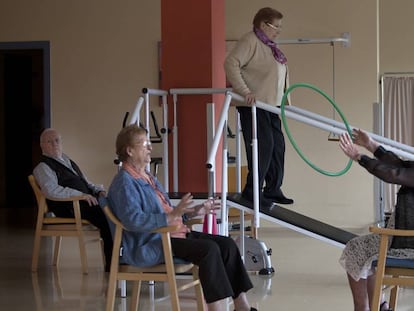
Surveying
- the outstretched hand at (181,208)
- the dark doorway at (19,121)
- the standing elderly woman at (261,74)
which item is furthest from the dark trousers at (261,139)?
the dark doorway at (19,121)

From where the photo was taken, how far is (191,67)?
19.5ft

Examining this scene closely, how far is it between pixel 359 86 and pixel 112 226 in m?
5.51

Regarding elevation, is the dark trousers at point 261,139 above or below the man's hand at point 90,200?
above

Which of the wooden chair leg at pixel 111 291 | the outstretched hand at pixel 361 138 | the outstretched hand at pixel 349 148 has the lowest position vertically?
the wooden chair leg at pixel 111 291

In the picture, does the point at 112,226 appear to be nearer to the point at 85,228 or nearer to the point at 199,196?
the point at 199,196

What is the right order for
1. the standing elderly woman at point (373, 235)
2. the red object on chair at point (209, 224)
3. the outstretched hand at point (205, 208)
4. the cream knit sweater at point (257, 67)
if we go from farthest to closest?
the cream knit sweater at point (257, 67) < the red object on chair at point (209, 224) < the outstretched hand at point (205, 208) < the standing elderly woman at point (373, 235)

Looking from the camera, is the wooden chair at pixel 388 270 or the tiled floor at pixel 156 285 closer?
the wooden chair at pixel 388 270

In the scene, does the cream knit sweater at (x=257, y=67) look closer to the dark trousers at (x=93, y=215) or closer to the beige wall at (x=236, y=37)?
the dark trousers at (x=93, y=215)

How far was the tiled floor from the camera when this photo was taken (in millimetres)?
5094

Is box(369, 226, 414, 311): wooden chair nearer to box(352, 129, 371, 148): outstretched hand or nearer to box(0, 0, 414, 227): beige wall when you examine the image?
box(352, 129, 371, 148): outstretched hand

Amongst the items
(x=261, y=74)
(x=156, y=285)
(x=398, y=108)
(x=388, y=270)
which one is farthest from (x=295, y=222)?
(x=398, y=108)

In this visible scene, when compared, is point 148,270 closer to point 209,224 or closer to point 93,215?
point 209,224

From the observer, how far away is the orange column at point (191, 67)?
5902mm

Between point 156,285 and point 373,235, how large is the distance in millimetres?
2125
